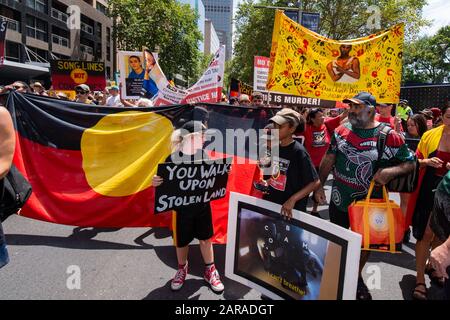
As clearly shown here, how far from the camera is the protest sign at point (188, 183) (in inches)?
126

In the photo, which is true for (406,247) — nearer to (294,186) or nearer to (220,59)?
(294,186)

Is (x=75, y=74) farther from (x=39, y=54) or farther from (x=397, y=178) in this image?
(x=39, y=54)

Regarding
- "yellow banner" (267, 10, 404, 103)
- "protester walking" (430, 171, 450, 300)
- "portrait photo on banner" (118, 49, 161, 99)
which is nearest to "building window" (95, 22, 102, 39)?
"portrait photo on banner" (118, 49, 161, 99)

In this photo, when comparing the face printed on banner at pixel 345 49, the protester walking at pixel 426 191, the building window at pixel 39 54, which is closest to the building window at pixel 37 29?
the building window at pixel 39 54

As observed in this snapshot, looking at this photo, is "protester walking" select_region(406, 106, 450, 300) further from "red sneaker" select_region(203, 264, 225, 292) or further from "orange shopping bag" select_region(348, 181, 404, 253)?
"red sneaker" select_region(203, 264, 225, 292)

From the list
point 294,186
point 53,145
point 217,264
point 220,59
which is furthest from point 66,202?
point 220,59

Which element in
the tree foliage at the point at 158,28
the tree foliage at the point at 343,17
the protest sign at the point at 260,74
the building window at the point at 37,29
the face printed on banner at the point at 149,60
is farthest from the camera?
the tree foliage at the point at 158,28

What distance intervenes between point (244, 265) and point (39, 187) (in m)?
2.99

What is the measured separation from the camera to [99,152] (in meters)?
4.69

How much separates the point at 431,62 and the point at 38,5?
55163 millimetres

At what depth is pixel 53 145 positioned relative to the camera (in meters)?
4.70

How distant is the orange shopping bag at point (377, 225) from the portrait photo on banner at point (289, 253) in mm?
512

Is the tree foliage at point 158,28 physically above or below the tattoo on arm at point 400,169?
above

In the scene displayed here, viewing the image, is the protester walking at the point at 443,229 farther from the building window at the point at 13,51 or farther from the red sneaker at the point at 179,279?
the building window at the point at 13,51
